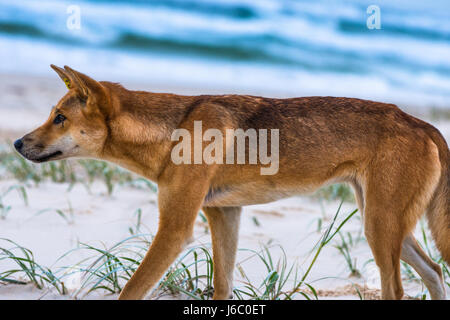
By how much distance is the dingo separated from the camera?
2.97 meters

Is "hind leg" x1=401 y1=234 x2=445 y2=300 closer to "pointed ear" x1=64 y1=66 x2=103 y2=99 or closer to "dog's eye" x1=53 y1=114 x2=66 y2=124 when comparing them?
"pointed ear" x1=64 y1=66 x2=103 y2=99

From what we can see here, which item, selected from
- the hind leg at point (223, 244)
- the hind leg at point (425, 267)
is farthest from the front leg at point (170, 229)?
the hind leg at point (425, 267)

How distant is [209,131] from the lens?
3092 millimetres

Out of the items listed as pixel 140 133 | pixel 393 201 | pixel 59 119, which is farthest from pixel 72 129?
pixel 393 201

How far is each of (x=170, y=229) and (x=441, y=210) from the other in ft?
5.24

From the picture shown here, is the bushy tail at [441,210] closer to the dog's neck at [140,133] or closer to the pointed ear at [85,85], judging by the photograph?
the dog's neck at [140,133]

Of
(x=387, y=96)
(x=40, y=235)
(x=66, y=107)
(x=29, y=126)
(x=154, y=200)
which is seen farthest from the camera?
(x=387, y=96)

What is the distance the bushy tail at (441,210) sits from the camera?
3215 mm

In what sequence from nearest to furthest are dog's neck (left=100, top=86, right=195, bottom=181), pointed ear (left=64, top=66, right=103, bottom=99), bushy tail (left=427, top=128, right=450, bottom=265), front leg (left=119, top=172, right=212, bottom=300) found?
front leg (left=119, top=172, right=212, bottom=300) → pointed ear (left=64, top=66, right=103, bottom=99) → dog's neck (left=100, top=86, right=195, bottom=181) → bushy tail (left=427, top=128, right=450, bottom=265)

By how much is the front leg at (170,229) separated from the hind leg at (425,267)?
1.37 m

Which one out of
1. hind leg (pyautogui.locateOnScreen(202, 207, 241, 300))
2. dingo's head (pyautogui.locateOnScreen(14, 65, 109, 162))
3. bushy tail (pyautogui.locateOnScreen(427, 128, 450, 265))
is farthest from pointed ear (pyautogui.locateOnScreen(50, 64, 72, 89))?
bushy tail (pyautogui.locateOnScreen(427, 128, 450, 265))
